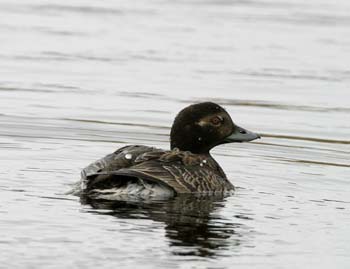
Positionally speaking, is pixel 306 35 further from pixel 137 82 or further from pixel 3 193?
pixel 3 193

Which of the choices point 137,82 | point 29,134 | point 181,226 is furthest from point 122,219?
point 137,82

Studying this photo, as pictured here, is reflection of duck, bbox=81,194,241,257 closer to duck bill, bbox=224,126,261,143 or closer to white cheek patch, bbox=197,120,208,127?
white cheek patch, bbox=197,120,208,127

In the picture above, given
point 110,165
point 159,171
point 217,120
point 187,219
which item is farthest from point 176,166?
point 187,219

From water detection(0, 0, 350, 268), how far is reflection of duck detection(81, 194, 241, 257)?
0.02m

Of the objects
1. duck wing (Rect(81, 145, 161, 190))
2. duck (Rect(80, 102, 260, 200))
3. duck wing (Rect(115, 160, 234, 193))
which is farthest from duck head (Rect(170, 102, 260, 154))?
duck wing (Rect(81, 145, 161, 190))

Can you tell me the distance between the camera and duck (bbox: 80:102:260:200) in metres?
12.4

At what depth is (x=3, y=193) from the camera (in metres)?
12.2

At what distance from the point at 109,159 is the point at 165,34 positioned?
12967mm

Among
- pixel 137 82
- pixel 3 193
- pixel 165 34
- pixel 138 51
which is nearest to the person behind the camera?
pixel 3 193

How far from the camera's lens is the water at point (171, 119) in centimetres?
1034

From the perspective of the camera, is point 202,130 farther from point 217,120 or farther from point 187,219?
point 187,219

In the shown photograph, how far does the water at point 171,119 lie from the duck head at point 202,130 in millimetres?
442

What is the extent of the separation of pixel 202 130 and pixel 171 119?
158 inches

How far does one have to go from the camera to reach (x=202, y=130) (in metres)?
13.9
